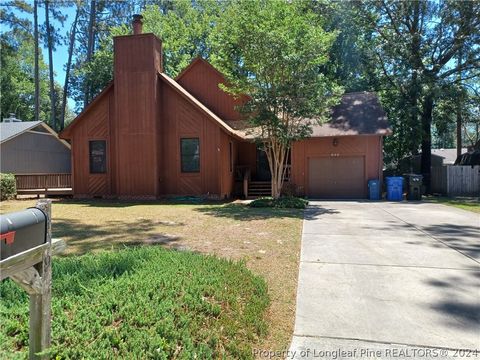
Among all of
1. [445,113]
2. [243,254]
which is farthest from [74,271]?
[445,113]

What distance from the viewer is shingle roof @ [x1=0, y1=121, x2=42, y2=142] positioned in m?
23.3

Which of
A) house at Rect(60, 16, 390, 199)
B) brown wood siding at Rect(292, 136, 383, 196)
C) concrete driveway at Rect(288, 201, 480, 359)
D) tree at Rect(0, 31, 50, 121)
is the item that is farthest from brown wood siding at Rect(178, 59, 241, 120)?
tree at Rect(0, 31, 50, 121)

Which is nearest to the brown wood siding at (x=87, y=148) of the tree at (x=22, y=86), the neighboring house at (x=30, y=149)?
the neighboring house at (x=30, y=149)

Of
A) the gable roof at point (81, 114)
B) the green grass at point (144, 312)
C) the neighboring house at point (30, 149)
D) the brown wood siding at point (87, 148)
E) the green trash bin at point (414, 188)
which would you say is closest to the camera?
the green grass at point (144, 312)

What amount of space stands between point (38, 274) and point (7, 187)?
18.4 meters

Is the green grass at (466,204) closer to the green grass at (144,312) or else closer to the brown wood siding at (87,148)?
the green grass at (144,312)

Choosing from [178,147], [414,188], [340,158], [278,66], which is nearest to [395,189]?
[414,188]

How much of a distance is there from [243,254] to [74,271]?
9.36 ft

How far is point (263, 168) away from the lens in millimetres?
19969

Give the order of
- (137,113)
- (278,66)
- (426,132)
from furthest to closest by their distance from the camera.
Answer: (426,132), (137,113), (278,66)

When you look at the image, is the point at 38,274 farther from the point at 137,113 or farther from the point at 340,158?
the point at 340,158

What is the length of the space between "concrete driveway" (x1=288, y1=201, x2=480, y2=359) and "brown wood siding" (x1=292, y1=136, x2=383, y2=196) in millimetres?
9748

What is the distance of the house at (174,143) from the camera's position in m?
16.5

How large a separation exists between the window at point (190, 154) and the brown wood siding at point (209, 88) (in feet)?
11.1
